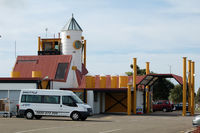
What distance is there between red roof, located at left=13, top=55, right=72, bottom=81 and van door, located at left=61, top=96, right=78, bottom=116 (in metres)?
16.3

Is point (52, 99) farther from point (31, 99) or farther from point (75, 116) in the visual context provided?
point (75, 116)

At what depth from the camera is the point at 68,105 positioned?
31906mm

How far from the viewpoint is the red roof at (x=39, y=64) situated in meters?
49.5

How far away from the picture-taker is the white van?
31641 mm

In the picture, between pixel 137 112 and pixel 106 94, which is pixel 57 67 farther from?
pixel 137 112

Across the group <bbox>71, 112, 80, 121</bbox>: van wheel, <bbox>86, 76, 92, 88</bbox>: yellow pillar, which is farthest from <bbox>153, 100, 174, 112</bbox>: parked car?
<bbox>71, 112, 80, 121</bbox>: van wheel

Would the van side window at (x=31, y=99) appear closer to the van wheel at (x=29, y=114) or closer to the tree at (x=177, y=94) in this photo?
the van wheel at (x=29, y=114)

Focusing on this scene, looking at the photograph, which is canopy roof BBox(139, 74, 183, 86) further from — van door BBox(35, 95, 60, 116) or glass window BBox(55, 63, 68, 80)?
van door BBox(35, 95, 60, 116)

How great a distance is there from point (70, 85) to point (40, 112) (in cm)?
1668

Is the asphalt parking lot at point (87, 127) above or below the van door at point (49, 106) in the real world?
below

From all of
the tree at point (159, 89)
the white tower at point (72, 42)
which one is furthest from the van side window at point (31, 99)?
the tree at point (159, 89)

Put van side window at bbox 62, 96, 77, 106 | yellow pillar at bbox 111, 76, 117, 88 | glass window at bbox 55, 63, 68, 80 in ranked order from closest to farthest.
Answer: van side window at bbox 62, 96, 77, 106
glass window at bbox 55, 63, 68, 80
yellow pillar at bbox 111, 76, 117, 88

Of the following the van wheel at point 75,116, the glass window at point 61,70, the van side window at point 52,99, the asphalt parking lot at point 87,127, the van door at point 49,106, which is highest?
the glass window at point 61,70

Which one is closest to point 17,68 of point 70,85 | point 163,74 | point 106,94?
point 70,85
